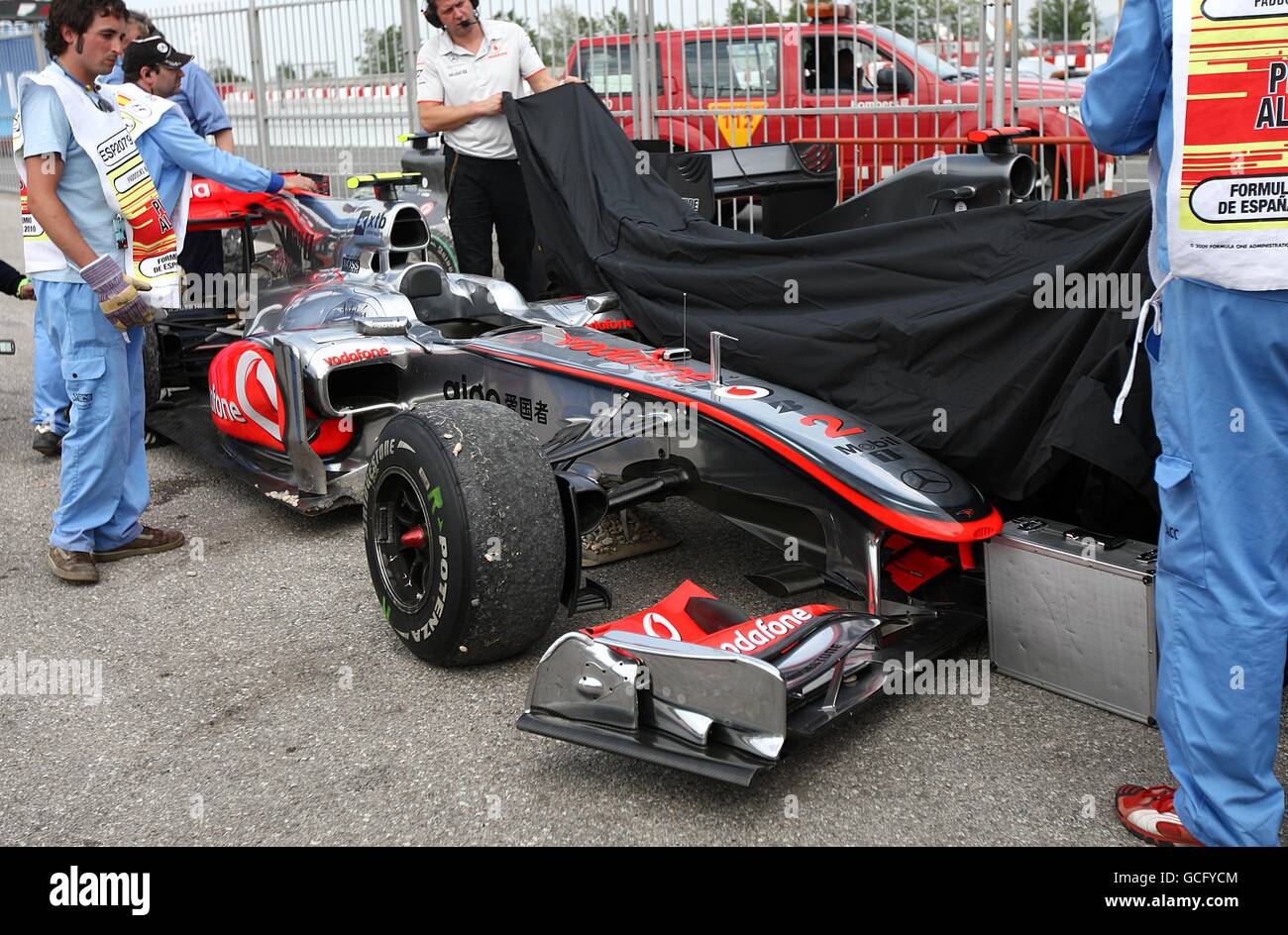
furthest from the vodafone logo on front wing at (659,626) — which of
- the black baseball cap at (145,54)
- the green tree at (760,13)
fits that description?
the green tree at (760,13)

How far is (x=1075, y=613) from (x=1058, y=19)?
A: 4145 millimetres

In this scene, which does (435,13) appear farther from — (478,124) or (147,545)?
(147,545)

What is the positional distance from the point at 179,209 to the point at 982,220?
118 inches

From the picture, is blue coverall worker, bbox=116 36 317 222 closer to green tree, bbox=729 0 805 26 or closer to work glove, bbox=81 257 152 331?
work glove, bbox=81 257 152 331

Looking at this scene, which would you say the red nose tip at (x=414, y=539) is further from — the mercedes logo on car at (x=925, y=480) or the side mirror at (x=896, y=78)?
the side mirror at (x=896, y=78)

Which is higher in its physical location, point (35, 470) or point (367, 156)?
point (367, 156)

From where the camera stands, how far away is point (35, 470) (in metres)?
5.78

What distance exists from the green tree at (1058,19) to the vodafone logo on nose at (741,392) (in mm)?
3419

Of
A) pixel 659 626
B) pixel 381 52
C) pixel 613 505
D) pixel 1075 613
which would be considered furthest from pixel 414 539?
pixel 381 52

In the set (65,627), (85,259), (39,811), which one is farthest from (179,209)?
(39,811)

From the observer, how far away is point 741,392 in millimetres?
3672
